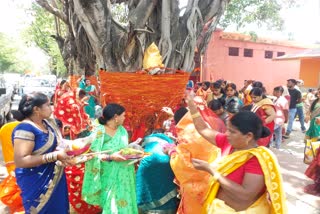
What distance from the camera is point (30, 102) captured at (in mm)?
2520

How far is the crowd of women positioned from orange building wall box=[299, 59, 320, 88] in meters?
15.3

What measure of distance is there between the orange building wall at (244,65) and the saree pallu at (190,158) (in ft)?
42.4

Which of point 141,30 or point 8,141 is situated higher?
point 141,30

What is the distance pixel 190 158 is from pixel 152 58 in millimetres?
1336

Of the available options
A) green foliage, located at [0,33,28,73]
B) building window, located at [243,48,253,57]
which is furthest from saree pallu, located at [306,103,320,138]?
green foliage, located at [0,33,28,73]

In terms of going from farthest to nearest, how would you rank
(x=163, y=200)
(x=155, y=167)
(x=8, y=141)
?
1. (x=8, y=141)
2. (x=163, y=200)
3. (x=155, y=167)

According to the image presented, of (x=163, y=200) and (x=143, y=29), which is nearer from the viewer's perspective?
(x=163, y=200)

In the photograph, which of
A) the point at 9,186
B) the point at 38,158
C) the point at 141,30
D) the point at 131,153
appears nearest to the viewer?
the point at 38,158

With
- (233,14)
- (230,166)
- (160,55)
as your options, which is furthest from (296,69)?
(230,166)

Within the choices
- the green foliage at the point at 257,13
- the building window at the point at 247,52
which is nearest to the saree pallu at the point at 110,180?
the green foliage at the point at 257,13

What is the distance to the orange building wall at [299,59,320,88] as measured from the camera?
17312 millimetres

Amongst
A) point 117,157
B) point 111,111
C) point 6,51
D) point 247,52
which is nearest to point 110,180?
point 117,157

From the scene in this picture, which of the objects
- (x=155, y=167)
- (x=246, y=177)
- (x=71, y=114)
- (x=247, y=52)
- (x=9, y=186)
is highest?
(x=247, y=52)

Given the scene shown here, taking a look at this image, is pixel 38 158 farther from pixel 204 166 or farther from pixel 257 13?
pixel 257 13
